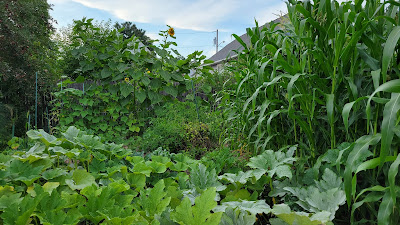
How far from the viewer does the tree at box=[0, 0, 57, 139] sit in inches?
180

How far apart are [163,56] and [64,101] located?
158 cm

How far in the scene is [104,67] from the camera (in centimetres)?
414

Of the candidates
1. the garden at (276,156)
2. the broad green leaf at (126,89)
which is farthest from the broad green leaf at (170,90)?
the garden at (276,156)

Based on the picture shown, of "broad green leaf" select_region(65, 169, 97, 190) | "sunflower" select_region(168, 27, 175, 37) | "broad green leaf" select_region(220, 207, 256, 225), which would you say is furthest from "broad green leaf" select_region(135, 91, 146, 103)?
"broad green leaf" select_region(220, 207, 256, 225)

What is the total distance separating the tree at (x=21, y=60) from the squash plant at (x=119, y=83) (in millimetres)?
1097

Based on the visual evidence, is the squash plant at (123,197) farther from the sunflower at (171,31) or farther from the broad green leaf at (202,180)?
the sunflower at (171,31)

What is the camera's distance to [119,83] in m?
4.16

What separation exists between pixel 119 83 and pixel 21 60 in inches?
83.3

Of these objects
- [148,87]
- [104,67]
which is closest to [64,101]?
[104,67]

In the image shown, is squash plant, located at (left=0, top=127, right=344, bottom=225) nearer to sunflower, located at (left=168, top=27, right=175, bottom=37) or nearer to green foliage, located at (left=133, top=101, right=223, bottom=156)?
green foliage, located at (left=133, top=101, right=223, bottom=156)

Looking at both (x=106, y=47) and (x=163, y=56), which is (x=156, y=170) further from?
(x=106, y=47)

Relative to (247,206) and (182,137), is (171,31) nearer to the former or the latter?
(182,137)

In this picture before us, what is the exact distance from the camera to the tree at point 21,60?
180 inches

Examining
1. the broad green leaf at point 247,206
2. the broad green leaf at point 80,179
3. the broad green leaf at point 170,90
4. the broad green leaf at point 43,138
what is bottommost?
the broad green leaf at point 247,206
